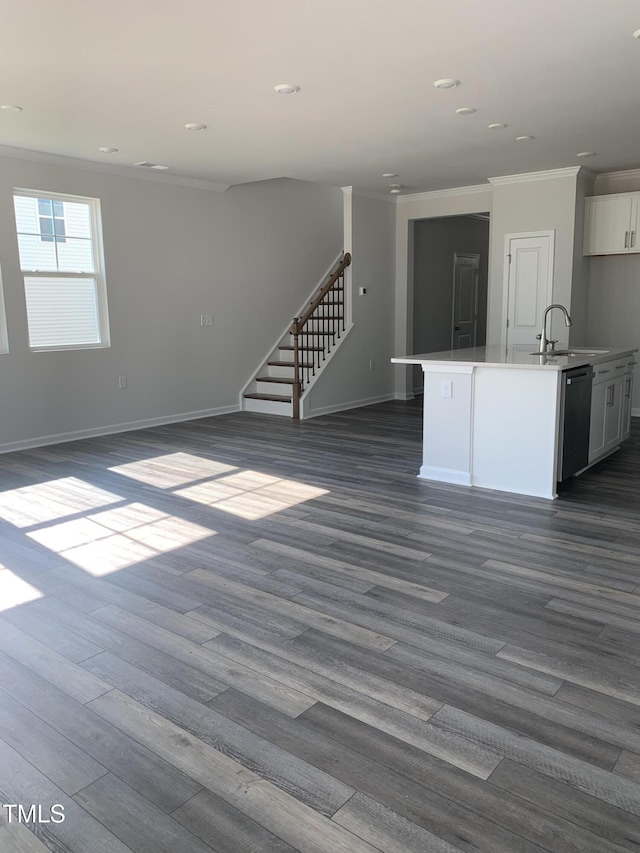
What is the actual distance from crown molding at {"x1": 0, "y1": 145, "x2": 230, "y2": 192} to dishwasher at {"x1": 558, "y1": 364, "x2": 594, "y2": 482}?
4.90 m

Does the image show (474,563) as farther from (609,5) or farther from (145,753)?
(609,5)

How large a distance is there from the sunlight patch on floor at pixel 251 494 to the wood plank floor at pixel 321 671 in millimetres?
35

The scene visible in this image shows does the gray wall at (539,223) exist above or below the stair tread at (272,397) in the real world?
above

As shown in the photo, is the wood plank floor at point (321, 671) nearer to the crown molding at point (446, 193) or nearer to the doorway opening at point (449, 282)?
the crown molding at point (446, 193)

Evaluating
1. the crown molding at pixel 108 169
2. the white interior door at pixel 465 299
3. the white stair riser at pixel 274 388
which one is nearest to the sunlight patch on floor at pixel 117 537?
the crown molding at pixel 108 169

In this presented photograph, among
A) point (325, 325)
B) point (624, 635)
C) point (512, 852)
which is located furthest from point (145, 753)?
point (325, 325)

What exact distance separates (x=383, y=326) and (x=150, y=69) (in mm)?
5602

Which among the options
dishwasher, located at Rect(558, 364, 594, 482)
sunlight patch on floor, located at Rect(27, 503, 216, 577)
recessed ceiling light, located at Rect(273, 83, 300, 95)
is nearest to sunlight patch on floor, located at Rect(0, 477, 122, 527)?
sunlight patch on floor, located at Rect(27, 503, 216, 577)

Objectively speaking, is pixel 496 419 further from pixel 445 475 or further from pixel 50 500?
pixel 50 500

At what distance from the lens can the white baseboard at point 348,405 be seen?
8.10m

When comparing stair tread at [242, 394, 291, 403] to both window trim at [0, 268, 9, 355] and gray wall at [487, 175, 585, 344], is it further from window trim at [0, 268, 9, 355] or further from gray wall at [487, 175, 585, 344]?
window trim at [0, 268, 9, 355]

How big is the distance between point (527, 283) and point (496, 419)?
11.3 feet

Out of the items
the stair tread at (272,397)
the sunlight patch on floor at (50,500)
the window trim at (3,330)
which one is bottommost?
the sunlight patch on floor at (50,500)

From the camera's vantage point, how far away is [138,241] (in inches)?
280
